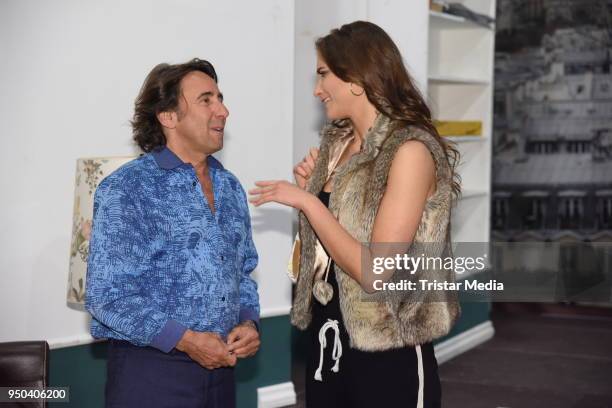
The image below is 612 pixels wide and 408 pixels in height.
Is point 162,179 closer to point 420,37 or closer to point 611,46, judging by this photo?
point 420,37

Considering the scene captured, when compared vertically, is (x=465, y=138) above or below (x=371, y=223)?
above

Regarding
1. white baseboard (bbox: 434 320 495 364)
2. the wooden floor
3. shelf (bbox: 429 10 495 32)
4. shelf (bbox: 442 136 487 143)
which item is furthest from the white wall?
white baseboard (bbox: 434 320 495 364)

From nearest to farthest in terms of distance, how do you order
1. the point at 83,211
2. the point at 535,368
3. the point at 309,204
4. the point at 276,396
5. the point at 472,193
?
the point at 309,204 → the point at 83,211 → the point at 276,396 → the point at 535,368 → the point at 472,193

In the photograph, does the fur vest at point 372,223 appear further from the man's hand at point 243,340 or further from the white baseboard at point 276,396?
the white baseboard at point 276,396

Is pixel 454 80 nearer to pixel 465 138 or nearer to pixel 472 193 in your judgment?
pixel 465 138

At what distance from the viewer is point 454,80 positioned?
5477 millimetres

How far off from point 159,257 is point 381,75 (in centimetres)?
72

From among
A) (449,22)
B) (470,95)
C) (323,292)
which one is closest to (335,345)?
(323,292)

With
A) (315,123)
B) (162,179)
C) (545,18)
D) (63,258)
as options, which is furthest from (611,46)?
(162,179)

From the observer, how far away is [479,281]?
5.90m

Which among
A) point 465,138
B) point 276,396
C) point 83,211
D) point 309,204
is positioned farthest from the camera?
point 465,138

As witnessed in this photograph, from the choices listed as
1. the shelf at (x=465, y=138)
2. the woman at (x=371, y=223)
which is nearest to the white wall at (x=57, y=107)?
the woman at (x=371, y=223)

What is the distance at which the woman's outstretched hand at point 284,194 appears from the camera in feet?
6.83

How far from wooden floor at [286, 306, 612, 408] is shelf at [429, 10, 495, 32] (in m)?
2.17
